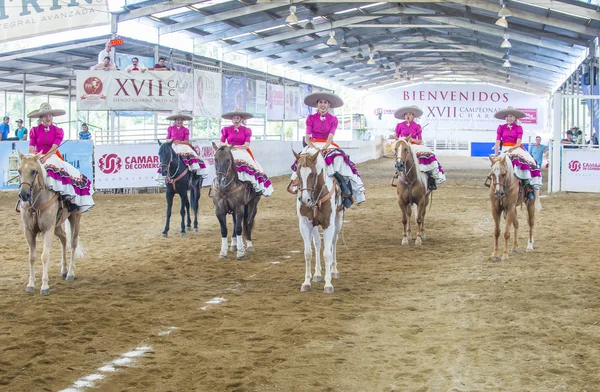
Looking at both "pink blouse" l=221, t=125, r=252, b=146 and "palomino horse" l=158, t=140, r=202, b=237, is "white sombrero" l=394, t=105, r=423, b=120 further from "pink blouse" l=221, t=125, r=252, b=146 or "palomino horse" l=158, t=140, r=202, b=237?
"palomino horse" l=158, t=140, r=202, b=237

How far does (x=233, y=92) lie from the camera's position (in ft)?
86.8

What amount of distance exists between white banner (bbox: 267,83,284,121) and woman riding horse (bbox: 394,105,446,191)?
62.3 ft

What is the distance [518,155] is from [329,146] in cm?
318

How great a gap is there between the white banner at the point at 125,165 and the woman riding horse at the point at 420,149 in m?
9.53

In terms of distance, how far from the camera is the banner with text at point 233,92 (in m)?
25.7

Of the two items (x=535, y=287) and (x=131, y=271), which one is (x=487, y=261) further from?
(x=131, y=271)

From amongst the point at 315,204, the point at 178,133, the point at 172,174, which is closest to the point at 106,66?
the point at 178,133

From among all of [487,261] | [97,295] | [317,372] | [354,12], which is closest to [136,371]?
[317,372]

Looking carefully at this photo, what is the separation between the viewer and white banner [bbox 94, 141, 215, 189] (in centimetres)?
2014

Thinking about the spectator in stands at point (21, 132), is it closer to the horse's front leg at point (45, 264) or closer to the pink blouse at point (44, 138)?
the pink blouse at point (44, 138)

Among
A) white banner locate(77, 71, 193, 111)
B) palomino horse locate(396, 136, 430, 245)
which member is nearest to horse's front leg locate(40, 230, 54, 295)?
palomino horse locate(396, 136, 430, 245)

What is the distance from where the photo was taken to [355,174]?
8.90 metres

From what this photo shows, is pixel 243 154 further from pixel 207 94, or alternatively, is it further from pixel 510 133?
pixel 207 94

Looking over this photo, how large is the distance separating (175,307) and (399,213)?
9.14 metres
